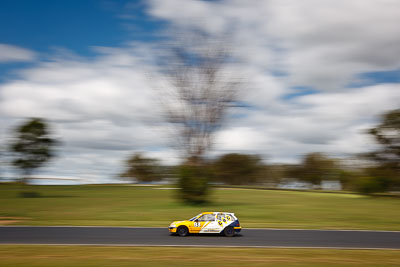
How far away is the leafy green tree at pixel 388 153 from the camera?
50.4 meters

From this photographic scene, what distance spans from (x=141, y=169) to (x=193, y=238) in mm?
96751

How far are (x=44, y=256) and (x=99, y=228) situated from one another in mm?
8326

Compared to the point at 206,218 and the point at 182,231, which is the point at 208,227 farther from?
the point at 182,231

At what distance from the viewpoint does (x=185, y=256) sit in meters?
12.5

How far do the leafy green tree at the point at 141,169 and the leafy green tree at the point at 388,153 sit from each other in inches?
2616

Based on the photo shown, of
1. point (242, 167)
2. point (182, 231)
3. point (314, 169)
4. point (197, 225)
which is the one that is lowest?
point (182, 231)

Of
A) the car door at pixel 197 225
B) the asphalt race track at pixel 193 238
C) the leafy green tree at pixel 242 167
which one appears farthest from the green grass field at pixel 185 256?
the leafy green tree at pixel 242 167

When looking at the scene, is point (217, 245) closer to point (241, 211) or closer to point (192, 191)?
point (241, 211)

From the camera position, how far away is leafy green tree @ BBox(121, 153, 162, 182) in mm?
108250

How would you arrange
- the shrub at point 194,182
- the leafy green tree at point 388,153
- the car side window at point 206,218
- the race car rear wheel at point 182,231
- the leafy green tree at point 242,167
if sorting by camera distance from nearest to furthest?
the race car rear wheel at point 182,231, the car side window at point 206,218, the shrub at point 194,182, the leafy green tree at point 388,153, the leafy green tree at point 242,167

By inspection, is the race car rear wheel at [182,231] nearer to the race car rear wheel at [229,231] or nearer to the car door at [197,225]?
the car door at [197,225]

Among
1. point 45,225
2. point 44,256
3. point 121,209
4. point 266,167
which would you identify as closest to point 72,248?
point 44,256

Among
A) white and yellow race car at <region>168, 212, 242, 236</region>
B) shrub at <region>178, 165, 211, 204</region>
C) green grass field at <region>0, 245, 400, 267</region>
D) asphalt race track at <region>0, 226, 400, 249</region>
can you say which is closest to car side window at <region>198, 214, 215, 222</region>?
white and yellow race car at <region>168, 212, 242, 236</region>

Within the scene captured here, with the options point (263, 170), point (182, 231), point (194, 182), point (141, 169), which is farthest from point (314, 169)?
point (182, 231)
